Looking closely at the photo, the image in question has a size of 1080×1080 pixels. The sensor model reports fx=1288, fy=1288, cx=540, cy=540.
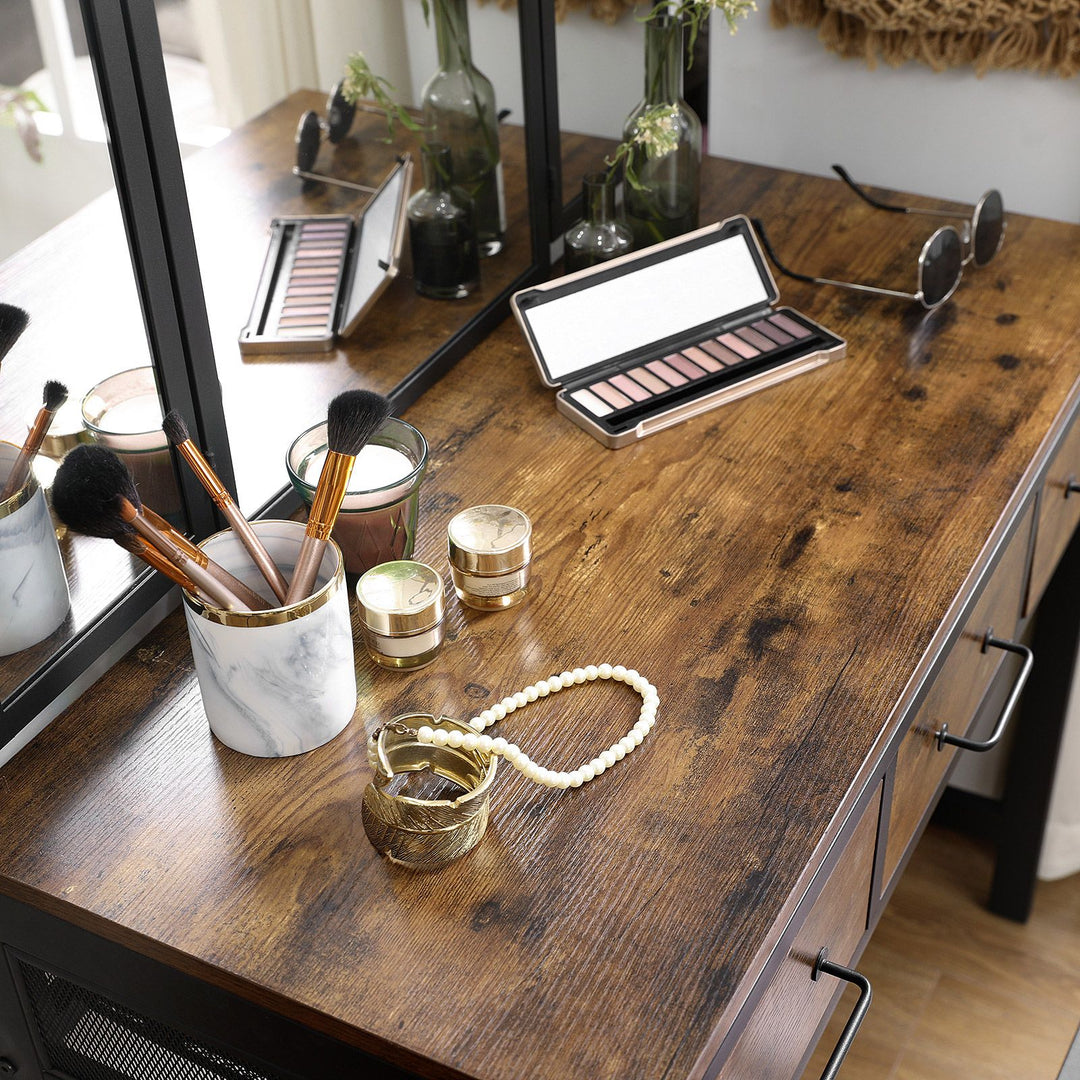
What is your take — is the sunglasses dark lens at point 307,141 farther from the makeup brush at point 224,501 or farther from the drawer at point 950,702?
the drawer at point 950,702

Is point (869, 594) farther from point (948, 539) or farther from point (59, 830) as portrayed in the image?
point (59, 830)

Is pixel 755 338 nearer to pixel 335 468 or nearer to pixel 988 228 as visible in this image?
pixel 988 228

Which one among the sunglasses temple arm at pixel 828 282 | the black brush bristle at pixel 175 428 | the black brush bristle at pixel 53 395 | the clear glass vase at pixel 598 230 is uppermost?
the black brush bristle at pixel 53 395

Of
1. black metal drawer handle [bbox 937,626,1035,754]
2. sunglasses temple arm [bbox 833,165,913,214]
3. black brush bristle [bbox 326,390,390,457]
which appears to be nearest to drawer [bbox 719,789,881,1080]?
black metal drawer handle [bbox 937,626,1035,754]

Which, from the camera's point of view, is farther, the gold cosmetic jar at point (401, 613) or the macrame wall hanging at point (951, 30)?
the macrame wall hanging at point (951, 30)

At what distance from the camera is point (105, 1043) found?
0.82 m

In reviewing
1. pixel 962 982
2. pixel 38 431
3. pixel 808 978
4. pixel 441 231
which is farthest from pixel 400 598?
pixel 962 982

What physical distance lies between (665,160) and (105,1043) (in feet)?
2.92

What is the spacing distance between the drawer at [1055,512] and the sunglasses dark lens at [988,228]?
0.67 ft

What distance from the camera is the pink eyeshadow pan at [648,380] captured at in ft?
3.57

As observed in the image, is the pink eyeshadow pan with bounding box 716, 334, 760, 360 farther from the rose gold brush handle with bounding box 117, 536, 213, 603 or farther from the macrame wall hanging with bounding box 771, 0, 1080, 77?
the rose gold brush handle with bounding box 117, 536, 213, 603

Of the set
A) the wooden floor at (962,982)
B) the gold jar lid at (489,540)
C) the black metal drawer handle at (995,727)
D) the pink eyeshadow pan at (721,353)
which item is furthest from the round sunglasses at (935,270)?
the wooden floor at (962,982)

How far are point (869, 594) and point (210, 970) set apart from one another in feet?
1.61

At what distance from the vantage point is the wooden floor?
4.96 feet
